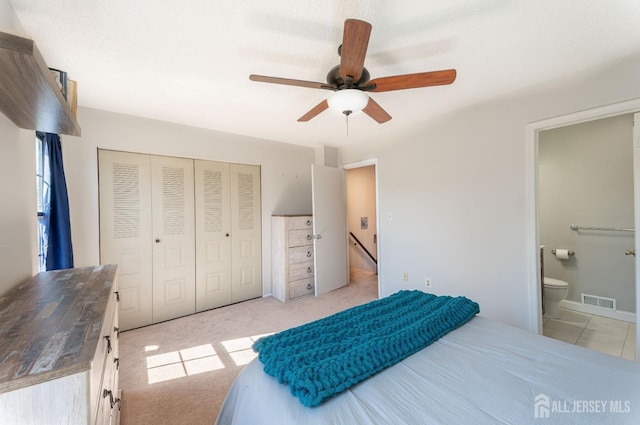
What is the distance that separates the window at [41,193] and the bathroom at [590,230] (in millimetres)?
4460

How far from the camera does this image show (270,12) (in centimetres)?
137

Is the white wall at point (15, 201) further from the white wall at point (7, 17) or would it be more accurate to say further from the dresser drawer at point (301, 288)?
the dresser drawer at point (301, 288)

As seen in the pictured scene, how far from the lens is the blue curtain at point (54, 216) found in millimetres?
1954

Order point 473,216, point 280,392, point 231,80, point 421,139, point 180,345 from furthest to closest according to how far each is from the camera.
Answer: point 421,139, point 473,216, point 180,345, point 231,80, point 280,392

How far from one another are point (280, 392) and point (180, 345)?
1906 mm

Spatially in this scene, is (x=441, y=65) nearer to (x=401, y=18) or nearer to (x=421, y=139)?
(x=401, y=18)

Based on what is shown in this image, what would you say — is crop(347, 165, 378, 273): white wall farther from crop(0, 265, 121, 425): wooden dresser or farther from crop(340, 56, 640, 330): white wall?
crop(0, 265, 121, 425): wooden dresser

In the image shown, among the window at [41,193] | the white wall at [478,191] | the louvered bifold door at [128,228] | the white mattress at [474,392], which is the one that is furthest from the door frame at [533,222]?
the window at [41,193]

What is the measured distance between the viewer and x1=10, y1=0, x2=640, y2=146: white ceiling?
1.34 m

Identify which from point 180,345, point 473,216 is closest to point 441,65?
point 473,216

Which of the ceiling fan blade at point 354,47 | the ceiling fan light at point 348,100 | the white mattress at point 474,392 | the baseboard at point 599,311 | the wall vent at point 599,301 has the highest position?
the ceiling fan blade at point 354,47

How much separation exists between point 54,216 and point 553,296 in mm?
4770

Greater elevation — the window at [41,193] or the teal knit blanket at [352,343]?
the window at [41,193]

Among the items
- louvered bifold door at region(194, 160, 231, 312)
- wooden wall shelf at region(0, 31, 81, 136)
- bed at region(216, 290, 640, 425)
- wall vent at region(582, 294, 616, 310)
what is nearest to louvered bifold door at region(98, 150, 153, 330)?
louvered bifold door at region(194, 160, 231, 312)
